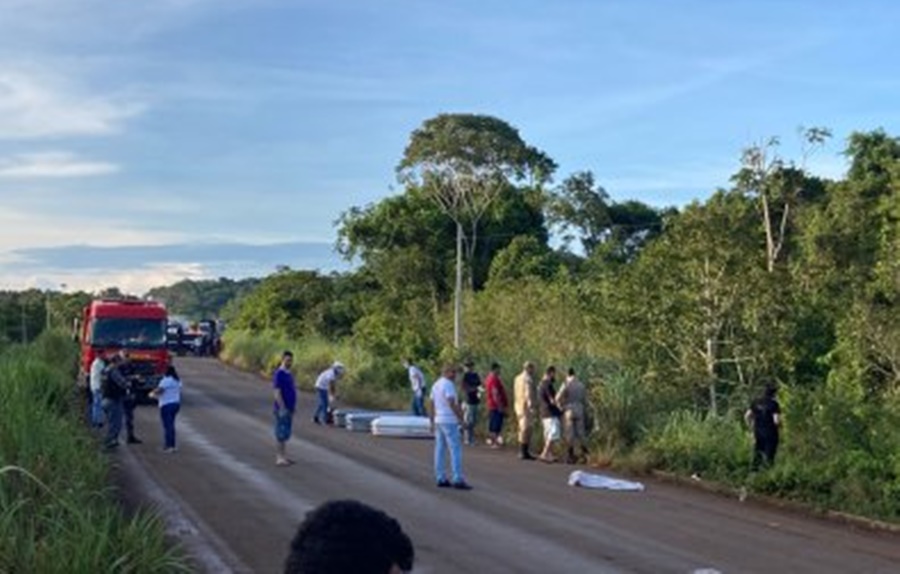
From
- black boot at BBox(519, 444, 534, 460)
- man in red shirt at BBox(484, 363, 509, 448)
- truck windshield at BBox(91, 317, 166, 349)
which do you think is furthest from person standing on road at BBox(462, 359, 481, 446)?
truck windshield at BBox(91, 317, 166, 349)

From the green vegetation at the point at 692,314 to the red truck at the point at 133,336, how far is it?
6820 mm

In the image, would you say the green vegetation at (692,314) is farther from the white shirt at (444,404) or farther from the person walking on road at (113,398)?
the person walking on road at (113,398)

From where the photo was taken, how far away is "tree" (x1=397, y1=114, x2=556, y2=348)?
2437 inches

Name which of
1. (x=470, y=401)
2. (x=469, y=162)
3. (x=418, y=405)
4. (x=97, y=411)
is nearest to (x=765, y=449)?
(x=470, y=401)

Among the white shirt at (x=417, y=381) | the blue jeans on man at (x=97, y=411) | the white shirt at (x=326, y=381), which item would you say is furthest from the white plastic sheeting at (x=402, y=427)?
the blue jeans on man at (x=97, y=411)

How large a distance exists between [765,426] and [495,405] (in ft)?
26.4

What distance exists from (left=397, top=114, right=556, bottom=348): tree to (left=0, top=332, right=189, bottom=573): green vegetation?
47.6 metres

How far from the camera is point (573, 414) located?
2338 centimetres

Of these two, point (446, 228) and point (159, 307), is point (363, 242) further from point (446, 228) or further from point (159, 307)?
point (159, 307)

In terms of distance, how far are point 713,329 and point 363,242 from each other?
38.4m

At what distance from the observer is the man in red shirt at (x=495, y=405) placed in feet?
85.0

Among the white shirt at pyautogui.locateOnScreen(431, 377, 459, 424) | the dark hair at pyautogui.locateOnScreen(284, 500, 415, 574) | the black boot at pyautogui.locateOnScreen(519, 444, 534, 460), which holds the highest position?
the dark hair at pyautogui.locateOnScreen(284, 500, 415, 574)

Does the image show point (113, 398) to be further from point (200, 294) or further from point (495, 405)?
point (200, 294)

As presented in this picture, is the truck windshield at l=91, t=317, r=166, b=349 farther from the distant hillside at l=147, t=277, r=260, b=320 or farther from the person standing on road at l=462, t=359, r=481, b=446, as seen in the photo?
the distant hillside at l=147, t=277, r=260, b=320
